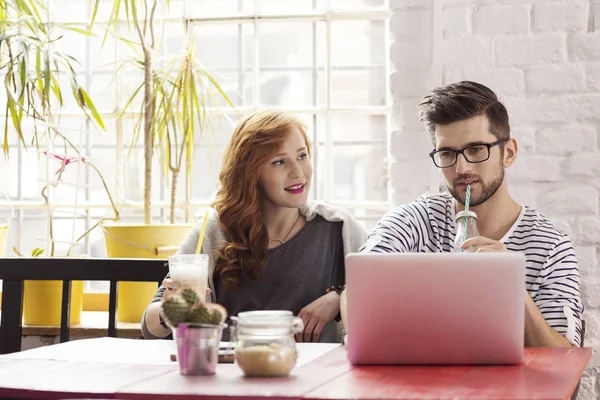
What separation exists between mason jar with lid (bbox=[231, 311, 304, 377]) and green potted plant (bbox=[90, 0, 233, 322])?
152cm

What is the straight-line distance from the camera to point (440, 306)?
4.34ft

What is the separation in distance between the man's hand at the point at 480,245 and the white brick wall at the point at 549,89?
0.95 m

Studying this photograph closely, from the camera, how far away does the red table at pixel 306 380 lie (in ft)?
3.67

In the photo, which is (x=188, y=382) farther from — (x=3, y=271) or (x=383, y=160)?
(x=383, y=160)

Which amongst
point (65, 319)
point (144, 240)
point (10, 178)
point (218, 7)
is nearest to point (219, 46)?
point (218, 7)

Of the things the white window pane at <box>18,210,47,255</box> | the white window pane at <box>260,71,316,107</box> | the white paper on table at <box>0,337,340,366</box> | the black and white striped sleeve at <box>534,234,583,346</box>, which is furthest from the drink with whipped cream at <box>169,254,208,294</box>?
the white window pane at <box>18,210,47,255</box>

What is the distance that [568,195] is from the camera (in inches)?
95.4

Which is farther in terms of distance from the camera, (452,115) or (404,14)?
(404,14)

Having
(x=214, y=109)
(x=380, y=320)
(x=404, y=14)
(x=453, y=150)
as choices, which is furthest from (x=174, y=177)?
(x=380, y=320)

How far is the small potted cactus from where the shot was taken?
50.1 inches

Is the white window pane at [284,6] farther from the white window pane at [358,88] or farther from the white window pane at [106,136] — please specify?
the white window pane at [106,136]

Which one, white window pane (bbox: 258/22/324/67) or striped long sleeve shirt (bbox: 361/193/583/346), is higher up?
white window pane (bbox: 258/22/324/67)

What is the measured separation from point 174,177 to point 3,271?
707 millimetres

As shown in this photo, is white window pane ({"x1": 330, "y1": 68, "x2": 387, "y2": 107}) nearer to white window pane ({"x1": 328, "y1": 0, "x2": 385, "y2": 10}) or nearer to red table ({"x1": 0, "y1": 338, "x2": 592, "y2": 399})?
white window pane ({"x1": 328, "y1": 0, "x2": 385, "y2": 10})
